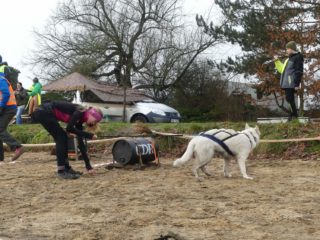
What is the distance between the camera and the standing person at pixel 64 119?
27.1 feet

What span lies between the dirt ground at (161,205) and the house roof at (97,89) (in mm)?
13585

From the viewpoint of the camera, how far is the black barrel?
9.55 meters

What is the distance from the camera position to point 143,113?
67.2 feet

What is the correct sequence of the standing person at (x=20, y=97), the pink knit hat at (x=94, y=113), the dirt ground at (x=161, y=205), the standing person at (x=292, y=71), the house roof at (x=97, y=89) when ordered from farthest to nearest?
the house roof at (x=97, y=89), the standing person at (x=20, y=97), the standing person at (x=292, y=71), the pink knit hat at (x=94, y=113), the dirt ground at (x=161, y=205)

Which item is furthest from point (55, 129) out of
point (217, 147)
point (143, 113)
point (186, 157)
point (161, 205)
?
point (143, 113)

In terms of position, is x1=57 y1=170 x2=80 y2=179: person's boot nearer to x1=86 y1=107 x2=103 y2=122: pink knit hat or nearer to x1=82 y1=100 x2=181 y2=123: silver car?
x1=86 y1=107 x2=103 y2=122: pink knit hat

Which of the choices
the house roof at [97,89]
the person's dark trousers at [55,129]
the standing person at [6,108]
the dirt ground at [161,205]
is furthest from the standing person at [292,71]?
the house roof at [97,89]

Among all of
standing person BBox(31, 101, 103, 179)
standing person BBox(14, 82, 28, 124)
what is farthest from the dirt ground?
standing person BBox(14, 82, 28, 124)

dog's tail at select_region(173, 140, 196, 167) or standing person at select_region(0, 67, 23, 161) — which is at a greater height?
standing person at select_region(0, 67, 23, 161)

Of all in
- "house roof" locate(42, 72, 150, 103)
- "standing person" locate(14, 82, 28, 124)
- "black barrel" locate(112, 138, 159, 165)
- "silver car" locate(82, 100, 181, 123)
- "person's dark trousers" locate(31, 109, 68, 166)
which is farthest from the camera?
"house roof" locate(42, 72, 150, 103)

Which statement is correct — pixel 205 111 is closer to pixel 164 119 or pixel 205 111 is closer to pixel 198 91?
pixel 198 91

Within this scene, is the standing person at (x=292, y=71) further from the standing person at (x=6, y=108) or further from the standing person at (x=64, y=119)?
the standing person at (x=6, y=108)

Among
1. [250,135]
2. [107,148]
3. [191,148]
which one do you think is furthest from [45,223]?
[107,148]

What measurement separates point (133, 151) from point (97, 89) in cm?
1514
